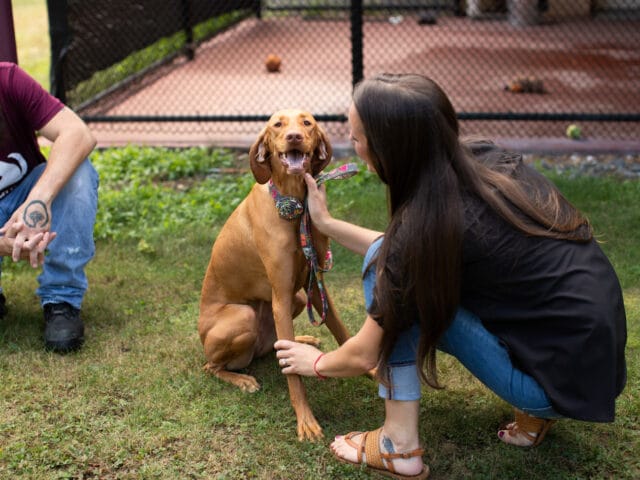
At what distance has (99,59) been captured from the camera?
7.36 meters

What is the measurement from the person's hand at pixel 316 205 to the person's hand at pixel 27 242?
109 cm

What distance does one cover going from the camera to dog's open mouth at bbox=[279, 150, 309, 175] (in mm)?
2930

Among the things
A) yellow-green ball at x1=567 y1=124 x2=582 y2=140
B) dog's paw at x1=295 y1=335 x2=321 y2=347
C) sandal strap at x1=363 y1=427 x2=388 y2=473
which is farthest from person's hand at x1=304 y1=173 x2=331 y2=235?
yellow-green ball at x1=567 y1=124 x2=582 y2=140

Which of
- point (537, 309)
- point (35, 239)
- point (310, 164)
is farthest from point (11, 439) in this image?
point (537, 309)

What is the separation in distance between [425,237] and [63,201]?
1932mm

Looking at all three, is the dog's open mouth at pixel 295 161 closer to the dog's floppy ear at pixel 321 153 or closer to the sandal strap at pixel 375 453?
the dog's floppy ear at pixel 321 153

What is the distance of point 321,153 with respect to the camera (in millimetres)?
3066

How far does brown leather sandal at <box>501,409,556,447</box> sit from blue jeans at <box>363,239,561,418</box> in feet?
0.80

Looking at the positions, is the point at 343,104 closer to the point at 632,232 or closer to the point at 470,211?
the point at 632,232

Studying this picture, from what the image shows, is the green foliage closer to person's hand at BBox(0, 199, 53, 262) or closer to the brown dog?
person's hand at BBox(0, 199, 53, 262)

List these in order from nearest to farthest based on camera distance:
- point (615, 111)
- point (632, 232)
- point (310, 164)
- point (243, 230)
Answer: point (310, 164) < point (243, 230) < point (632, 232) < point (615, 111)

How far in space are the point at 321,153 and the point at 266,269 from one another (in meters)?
0.49

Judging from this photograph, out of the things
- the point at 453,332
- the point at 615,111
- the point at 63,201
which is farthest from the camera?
the point at 615,111

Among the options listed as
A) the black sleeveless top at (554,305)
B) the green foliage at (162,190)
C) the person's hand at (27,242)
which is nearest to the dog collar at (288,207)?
the black sleeveless top at (554,305)
